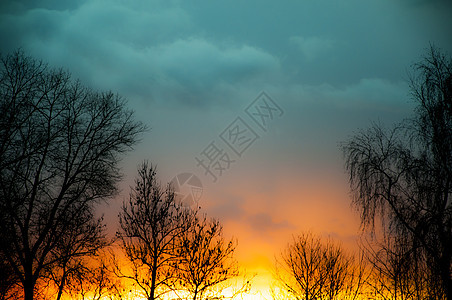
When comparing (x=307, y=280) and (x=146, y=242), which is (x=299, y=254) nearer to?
(x=307, y=280)

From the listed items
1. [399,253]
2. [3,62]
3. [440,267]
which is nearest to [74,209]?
[3,62]

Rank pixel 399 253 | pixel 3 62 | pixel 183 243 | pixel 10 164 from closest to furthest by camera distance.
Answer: pixel 399 253, pixel 10 164, pixel 3 62, pixel 183 243

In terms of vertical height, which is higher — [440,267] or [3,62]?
[3,62]

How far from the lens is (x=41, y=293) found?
17031mm

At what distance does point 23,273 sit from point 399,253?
12.8m

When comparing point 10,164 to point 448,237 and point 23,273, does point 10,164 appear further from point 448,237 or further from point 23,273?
point 448,237

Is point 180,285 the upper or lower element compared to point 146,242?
lower

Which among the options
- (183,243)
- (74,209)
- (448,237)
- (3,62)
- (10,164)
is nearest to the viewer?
(448,237)

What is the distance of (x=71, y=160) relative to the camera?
1538cm

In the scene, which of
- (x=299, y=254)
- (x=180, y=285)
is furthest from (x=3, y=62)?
(x=299, y=254)

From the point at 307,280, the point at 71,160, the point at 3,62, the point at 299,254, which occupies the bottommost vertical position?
the point at 307,280

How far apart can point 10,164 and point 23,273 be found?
14.9 feet

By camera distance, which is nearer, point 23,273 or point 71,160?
point 23,273

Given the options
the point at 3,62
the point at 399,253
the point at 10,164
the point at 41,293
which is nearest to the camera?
the point at 399,253
